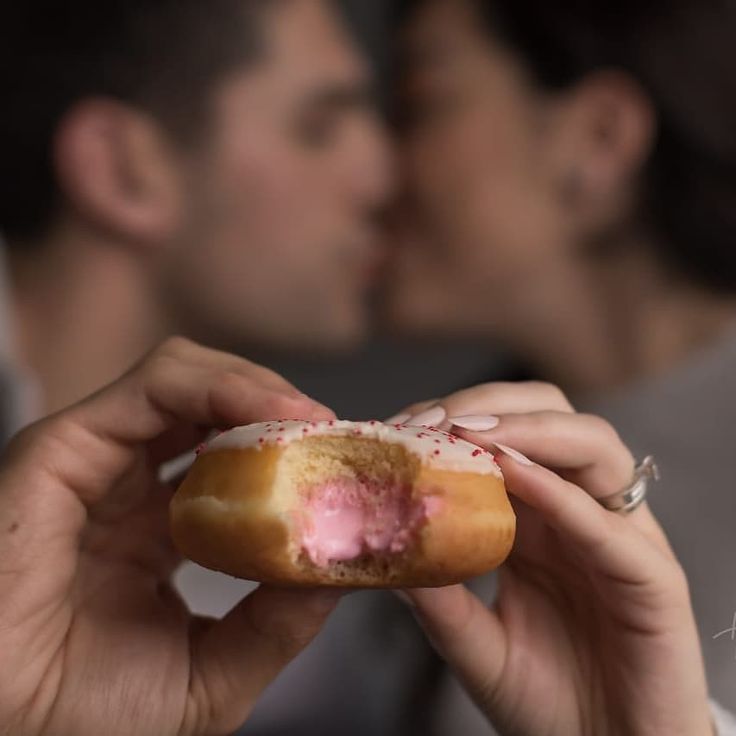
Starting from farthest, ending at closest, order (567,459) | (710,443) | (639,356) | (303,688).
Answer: (639,356) < (710,443) < (303,688) < (567,459)

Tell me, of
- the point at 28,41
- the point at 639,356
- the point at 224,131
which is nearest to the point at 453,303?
the point at 639,356

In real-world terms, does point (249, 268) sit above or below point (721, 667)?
above

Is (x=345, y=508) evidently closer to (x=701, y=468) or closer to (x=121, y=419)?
(x=121, y=419)

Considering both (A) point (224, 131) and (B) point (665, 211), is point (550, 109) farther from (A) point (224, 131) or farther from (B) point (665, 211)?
(A) point (224, 131)

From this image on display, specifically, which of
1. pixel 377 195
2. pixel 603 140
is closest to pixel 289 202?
pixel 377 195

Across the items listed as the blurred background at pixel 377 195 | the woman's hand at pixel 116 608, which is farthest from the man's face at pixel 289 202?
the woman's hand at pixel 116 608

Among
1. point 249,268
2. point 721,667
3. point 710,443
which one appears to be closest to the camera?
point 721,667
